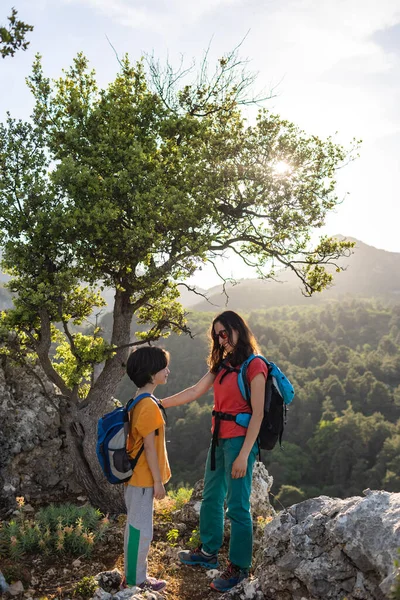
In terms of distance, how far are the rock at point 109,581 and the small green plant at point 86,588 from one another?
0.05 meters

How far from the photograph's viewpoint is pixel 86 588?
4.54 meters

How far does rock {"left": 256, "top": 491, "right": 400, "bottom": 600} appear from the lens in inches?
133

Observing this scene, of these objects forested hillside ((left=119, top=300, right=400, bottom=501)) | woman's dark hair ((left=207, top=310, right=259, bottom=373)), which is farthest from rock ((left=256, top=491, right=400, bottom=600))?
forested hillside ((left=119, top=300, right=400, bottom=501))

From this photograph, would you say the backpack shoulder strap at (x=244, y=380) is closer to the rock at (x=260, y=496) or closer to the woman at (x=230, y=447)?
the woman at (x=230, y=447)

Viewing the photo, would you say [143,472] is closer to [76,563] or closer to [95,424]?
[76,563]

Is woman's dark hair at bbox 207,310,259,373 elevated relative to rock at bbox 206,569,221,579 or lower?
elevated

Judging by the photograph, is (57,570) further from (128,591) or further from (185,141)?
(185,141)

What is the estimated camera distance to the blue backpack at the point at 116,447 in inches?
166

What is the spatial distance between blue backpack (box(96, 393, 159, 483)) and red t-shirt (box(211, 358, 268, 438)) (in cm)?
77

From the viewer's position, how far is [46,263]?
25.8 feet

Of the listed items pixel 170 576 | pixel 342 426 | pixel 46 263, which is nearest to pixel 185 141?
pixel 46 263

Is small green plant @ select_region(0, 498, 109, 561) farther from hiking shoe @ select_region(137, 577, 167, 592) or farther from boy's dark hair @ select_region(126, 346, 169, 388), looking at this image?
boy's dark hair @ select_region(126, 346, 169, 388)

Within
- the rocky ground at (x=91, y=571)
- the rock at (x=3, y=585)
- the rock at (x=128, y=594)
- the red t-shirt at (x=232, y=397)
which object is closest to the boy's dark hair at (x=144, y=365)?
the red t-shirt at (x=232, y=397)

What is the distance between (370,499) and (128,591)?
2012 mm
